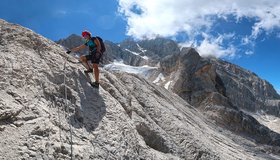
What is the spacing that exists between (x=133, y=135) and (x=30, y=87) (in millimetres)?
3944

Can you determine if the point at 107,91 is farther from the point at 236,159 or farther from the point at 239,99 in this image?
the point at 239,99

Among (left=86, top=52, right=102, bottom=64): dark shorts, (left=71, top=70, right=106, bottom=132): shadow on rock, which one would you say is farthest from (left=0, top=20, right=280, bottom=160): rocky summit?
(left=86, top=52, right=102, bottom=64): dark shorts

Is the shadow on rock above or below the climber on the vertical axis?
below

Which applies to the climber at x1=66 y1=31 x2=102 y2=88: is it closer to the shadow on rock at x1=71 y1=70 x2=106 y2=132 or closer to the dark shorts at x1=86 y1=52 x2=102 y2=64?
the dark shorts at x1=86 y1=52 x2=102 y2=64

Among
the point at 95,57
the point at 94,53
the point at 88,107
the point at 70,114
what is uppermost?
the point at 94,53

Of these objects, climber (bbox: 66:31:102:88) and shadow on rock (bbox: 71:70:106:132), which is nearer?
shadow on rock (bbox: 71:70:106:132)

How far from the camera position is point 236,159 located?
17703 mm

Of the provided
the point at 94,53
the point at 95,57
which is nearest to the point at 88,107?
the point at 95,57

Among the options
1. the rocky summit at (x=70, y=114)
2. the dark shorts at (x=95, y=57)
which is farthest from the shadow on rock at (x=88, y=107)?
the dark shorts at (x=95, y=57)

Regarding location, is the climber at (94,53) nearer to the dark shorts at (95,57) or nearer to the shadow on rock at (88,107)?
the dark shorts at (95,57)

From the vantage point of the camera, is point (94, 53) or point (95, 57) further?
point (94, 53)

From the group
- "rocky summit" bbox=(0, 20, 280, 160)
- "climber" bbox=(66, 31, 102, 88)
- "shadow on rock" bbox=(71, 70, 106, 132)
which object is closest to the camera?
"rocky summit" bbox=(0, 20, 280, 160)

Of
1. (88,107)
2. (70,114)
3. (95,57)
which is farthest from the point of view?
(95,57)

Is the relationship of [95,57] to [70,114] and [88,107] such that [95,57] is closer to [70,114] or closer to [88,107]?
[88,107]
